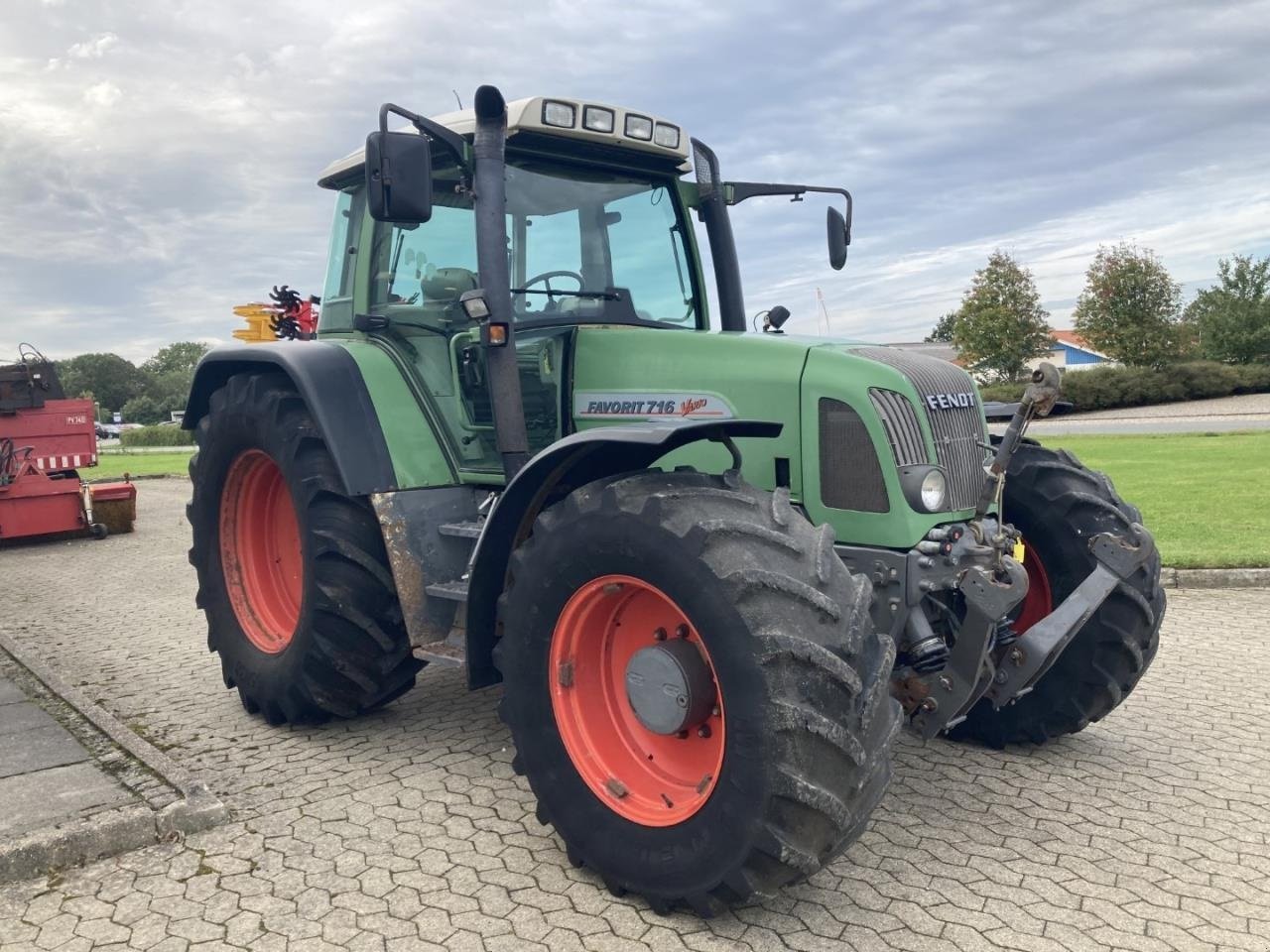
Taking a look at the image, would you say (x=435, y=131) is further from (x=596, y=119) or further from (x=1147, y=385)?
(x=1147, y=385)

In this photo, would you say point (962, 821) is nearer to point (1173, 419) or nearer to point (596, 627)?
point (596, 627)

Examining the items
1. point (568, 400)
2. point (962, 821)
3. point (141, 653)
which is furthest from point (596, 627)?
point (141, 653)

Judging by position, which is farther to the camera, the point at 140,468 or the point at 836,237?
the point at 140,468

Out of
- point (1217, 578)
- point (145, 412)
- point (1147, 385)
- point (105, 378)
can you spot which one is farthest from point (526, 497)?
point (105, 378)

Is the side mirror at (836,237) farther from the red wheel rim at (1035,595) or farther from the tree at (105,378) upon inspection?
the tree at (105,378)

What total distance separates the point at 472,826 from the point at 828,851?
1474 mm

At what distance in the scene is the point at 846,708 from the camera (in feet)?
9.52

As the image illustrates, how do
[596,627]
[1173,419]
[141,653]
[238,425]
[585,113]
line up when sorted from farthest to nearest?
[1173,419] < [141,653] < [238,425] < [585,113] < [596,627]

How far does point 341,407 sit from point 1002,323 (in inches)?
1701

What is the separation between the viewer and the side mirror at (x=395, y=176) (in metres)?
3.73

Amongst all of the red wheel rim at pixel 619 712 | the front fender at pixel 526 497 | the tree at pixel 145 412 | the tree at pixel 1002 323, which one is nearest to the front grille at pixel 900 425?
the front fender at pixel 526 497

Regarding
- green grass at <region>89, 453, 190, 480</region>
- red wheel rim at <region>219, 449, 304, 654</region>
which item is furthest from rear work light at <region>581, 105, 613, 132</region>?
green grass at <region>89, 453, 190, 480</region>

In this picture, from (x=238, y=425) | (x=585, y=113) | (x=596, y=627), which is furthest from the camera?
(x=238, y=425)

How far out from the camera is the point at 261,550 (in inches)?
219
